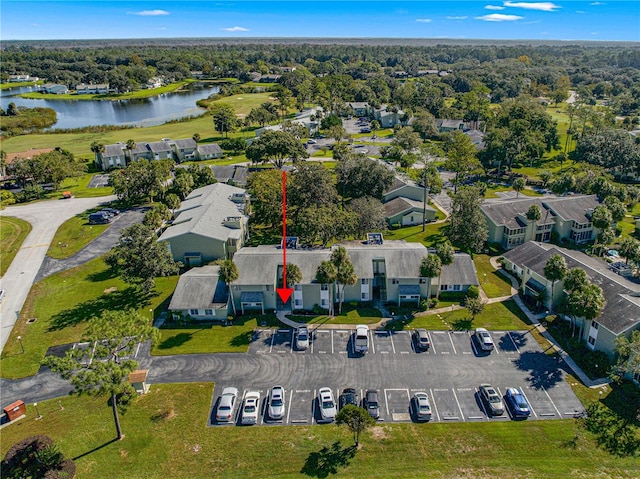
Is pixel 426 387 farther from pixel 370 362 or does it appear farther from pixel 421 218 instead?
pixel 421 218

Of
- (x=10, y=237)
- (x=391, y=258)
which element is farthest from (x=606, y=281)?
(x=10, y=237)

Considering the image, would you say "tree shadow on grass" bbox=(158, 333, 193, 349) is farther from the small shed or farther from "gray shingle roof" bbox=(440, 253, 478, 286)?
"gray shingle roof" bbox=(440, 253, 478, 286)

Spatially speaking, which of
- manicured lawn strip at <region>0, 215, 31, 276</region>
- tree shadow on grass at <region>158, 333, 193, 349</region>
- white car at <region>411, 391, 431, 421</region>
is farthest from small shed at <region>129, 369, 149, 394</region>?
manicured lawn strip at <region>0, 215, 31, 276</region>

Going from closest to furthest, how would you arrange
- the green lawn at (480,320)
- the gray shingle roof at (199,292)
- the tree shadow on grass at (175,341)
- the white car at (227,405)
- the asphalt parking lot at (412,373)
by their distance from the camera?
the white car at (227,405) < the asphalt parking lot at (412,373) < the tree shadow on grass at (175,341) < the green lawn at (480,320) < the gray shingle roof at (199,292)

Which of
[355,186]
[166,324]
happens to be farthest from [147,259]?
[355,186]

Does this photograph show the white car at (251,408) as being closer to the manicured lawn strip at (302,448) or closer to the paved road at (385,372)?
the manicured lawn strip at (302,448)

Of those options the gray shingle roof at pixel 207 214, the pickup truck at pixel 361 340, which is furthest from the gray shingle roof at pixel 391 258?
the gray shingle roof at pixel 207 214
